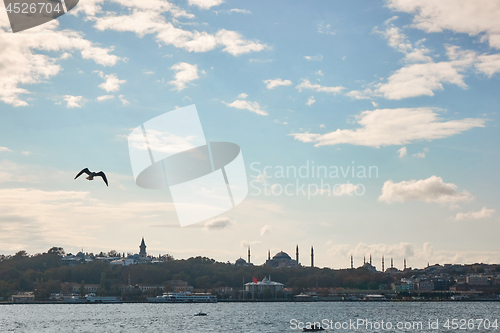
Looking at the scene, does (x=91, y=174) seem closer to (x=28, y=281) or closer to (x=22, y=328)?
(x=22, y=328)

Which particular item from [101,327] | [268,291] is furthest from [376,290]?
[101,327]

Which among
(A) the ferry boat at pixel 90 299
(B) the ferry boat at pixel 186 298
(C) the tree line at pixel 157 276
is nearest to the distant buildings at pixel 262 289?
(C) the tree line at pixel 157 276

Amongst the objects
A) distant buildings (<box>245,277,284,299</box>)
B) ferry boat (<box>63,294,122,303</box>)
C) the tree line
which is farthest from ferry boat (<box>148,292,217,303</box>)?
distant buildings (<box>245,277,284,299</box>)

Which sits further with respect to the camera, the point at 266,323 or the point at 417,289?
the point at 417,289

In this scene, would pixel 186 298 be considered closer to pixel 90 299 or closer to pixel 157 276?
pixel 157 276

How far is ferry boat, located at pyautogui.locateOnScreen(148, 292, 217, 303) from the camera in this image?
138m

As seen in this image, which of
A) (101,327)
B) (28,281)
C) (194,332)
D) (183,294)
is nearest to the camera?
(194,332)

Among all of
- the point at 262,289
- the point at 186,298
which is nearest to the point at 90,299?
the point at 186,298

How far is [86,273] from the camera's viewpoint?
157625mm

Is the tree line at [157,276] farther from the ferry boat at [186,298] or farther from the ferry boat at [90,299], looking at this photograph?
the ferry boat at [186,298]

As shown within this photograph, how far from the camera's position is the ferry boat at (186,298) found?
452ft

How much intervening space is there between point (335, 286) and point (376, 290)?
40.1 feet

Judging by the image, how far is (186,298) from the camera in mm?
138375

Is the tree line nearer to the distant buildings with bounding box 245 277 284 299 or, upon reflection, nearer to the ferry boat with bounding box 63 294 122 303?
the distant buildings with bounding box 245 277 284 299
